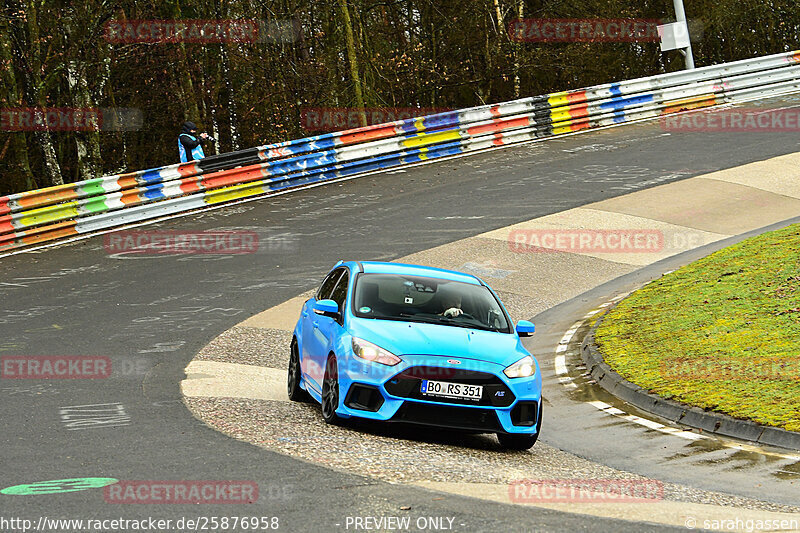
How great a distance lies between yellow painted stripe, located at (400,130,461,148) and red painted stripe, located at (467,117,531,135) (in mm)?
487

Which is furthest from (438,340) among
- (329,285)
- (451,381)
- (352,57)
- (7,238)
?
(352,57)

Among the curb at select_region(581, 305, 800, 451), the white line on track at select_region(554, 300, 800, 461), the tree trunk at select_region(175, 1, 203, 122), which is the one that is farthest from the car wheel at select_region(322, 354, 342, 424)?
the tree trunk at select_region(175, 1, 203, 122)

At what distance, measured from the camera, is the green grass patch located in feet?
33.8

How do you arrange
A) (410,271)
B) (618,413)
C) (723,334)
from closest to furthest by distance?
1. (410,271)
2. (618,413)
3. (723,334)

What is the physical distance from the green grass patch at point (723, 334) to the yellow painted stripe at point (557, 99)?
10.8m

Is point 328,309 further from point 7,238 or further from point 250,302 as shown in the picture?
point 7,238

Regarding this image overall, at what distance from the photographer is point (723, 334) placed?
41.1 ft

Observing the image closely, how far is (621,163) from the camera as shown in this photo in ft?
Answer: 79.9

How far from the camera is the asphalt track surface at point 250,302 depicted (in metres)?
6.67

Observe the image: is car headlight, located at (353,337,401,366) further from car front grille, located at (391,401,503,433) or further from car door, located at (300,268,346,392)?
car door, located at (300,268,346,392)

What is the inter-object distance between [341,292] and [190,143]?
13674mm

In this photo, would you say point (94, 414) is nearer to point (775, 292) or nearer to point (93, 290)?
point (93, 290)

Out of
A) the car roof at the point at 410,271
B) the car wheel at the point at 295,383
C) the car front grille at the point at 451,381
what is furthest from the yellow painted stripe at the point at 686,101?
the car front grille at the point at 451,381

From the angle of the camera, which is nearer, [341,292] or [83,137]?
[341,292]
